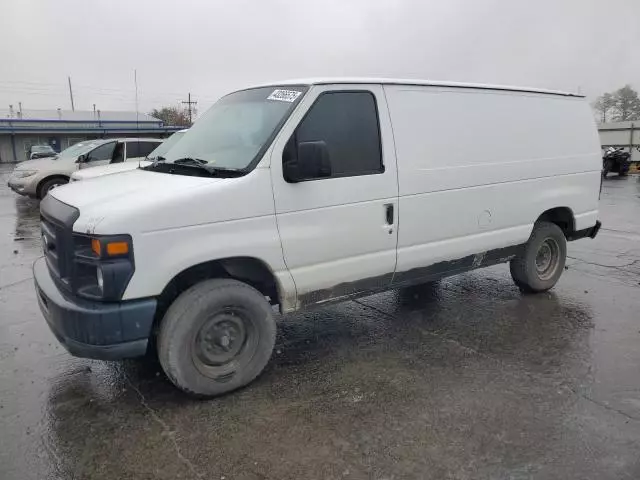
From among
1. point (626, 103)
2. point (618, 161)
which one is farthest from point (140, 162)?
point (626, 103)

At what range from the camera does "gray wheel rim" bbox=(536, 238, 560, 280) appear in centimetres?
598

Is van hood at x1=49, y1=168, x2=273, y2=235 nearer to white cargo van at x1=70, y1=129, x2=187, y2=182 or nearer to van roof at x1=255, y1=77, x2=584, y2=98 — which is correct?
van roof at x1=255, y1=77, x2=584, y2=98

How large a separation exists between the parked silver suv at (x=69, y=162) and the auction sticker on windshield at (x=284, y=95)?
393 inches

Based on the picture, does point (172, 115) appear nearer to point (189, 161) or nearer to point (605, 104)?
point (605, 104)

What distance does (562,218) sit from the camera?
599 cm

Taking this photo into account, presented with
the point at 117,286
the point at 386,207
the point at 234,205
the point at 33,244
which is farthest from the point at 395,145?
the point at 33,244

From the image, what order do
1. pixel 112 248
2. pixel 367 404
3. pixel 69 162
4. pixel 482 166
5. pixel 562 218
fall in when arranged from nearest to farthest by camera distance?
pixel 112 248, pixel 367 404, pixel 482 166, pixel 562 218, pixel 69 162

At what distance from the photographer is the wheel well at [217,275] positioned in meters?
3.60

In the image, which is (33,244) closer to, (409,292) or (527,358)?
(409,292)

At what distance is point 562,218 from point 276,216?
3882 millimetres

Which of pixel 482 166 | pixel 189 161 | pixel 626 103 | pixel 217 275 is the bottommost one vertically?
pixel 217 275

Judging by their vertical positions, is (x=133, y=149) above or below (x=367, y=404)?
above

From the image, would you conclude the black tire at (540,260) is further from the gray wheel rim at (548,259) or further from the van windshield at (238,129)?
the van windshield at (238,129)

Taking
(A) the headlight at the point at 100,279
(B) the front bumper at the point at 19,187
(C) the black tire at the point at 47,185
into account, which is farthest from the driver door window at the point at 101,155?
(A) the headlight at the point at 100,279
